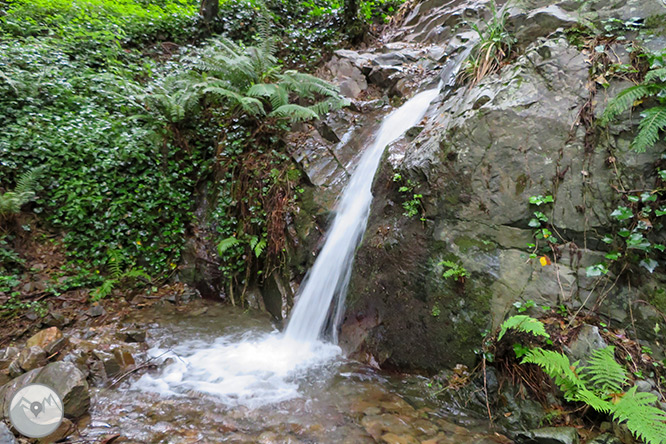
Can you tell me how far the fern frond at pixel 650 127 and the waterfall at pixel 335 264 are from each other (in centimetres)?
270

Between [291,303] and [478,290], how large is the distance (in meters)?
2.64

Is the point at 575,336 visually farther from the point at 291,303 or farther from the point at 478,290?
the point at 291,303

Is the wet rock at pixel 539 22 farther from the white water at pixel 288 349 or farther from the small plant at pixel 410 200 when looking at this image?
the small plant at pixel 410 200

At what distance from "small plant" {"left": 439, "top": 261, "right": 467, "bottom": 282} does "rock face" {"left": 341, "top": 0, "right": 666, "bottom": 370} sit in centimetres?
3

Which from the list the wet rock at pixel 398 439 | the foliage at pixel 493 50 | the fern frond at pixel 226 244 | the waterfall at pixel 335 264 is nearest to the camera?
the wet rock at pixel 398 439

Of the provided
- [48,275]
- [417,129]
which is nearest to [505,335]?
[417,129]

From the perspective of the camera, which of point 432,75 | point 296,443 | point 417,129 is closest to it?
point 296,443

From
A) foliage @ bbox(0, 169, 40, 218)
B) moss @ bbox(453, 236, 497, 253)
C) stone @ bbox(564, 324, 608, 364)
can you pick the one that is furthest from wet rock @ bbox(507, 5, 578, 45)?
foliage @ bbox(0, 169, 40, 218)

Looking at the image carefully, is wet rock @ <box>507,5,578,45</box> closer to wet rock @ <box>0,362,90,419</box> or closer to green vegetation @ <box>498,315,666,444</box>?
green vegetation @ <box>498,315,666,444</box>

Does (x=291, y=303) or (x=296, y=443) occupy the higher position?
(x=291, y=303)

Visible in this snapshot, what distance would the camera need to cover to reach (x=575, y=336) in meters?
2.69

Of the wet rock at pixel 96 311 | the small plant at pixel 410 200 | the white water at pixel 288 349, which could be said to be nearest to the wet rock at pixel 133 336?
the white water at pixel 288 349

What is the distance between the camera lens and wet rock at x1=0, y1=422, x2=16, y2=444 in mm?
2102

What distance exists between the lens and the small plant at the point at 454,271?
10.7 feet
